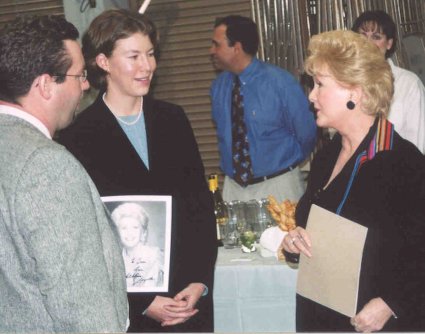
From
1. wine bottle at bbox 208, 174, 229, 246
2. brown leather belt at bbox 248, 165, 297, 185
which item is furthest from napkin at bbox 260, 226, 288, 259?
brown leather belt at bbox 248, 165, 297, 185

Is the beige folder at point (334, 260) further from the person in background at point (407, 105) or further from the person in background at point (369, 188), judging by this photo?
the person in background at point (407, 105)

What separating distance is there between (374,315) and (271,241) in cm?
102

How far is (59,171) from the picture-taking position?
1381 millimetres

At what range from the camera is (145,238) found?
2.19m

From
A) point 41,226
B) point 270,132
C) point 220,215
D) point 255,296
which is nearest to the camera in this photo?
point 41,226

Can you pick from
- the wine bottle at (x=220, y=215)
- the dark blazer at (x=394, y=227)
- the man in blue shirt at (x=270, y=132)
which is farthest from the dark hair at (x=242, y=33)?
the dark blazer at (x=394, y=227)

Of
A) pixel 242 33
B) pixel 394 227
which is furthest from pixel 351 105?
pixel 242 33

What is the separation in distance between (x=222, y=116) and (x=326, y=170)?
212cm

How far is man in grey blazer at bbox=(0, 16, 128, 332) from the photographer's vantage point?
1.37 m

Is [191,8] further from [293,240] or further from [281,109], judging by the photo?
[293,240]

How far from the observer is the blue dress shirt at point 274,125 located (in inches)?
164

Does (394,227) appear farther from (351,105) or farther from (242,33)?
(242,33)

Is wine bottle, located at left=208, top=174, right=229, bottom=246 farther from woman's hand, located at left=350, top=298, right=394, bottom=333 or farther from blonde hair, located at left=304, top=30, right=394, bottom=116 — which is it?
woman's hand, located at left=350, top=298, right=394, bottom=333

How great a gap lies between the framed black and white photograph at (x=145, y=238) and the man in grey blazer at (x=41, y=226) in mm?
600
